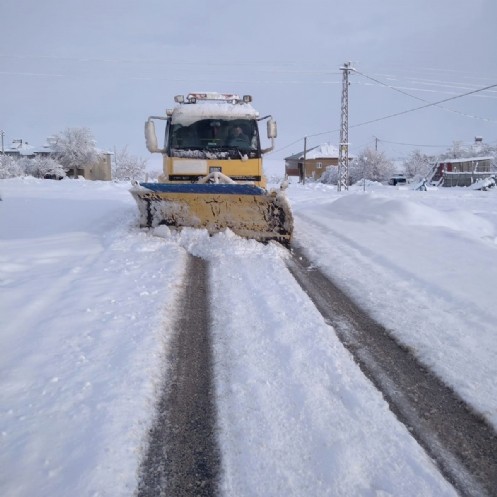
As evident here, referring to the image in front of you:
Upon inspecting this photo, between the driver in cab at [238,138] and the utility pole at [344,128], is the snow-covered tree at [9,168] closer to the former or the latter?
the utility pole at [344,128]

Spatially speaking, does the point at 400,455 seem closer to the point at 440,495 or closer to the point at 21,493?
the point at 440,495

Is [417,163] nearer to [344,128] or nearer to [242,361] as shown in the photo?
[344,128]

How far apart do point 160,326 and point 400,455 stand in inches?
93.0

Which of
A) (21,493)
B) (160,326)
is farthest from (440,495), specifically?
(160,326)

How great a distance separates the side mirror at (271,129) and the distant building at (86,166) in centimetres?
5306

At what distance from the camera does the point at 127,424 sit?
2.54 meters

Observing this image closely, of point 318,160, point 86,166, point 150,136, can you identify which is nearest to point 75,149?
point 86,166

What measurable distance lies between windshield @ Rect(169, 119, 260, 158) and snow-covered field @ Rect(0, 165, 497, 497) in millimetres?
2456

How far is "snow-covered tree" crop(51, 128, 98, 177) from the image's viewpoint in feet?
191

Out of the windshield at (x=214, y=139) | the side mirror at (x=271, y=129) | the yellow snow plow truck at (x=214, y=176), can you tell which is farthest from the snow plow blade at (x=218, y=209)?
the side mirror at (x=271, y=129)

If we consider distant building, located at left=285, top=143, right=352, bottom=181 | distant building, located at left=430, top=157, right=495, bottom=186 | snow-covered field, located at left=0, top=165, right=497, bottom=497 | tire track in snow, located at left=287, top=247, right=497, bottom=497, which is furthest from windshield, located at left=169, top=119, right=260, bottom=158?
distant building, located at left=285, top=143, right=352, bottom=181

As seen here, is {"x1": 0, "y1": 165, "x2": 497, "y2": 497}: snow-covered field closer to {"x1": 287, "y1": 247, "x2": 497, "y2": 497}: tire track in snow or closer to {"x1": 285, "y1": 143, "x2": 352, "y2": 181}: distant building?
{"x1": 287, "y1": 247, "x2": 497, "y2": 497}: tire track in snow

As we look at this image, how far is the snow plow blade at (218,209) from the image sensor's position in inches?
297

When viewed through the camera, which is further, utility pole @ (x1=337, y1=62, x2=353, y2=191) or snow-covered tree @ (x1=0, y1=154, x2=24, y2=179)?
snow-covered tree @ (x1=0, y1=154, x2=24, y2=179)
